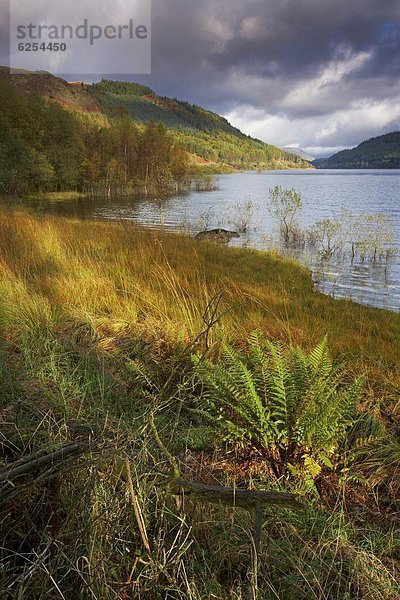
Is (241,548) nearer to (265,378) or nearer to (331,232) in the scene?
(265,378)

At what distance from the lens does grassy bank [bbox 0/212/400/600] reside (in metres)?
1.10

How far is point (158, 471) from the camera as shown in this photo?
48.9 inches

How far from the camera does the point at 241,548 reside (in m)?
1.27

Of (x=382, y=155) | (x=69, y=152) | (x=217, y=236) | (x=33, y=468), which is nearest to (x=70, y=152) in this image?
(x=69, y=152)

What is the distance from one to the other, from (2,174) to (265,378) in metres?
32.3

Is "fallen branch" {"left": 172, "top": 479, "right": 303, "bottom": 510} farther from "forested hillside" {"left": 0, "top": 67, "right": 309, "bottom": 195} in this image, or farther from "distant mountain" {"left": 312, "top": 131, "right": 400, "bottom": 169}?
"distant mountain" {"left": 312, "top": 131, "right": 400, "bottom": 169}

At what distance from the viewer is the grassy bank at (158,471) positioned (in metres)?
1.10

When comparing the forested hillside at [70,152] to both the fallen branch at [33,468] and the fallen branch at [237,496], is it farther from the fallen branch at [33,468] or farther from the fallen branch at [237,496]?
the fallen branch at [237,496]

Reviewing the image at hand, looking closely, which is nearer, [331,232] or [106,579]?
[106,579]

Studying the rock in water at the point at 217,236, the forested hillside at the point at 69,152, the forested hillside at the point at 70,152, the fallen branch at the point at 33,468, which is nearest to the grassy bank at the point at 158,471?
the fallen branch at the point at 33,468

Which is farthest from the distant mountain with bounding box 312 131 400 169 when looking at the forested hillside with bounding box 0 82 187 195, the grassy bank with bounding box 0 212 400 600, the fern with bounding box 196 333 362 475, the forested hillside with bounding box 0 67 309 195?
the fern with bounding box 196 333 362 475

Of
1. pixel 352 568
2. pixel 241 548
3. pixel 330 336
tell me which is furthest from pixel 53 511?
pixel 330 336

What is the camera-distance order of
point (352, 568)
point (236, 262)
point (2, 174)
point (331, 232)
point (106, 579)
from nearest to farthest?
1. point (106, 579)
2. point (352, 568)
3. point (236, 262)
4. point (331, 232)
5. point (2, 174)

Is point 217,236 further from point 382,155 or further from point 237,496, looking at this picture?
point 382,155
